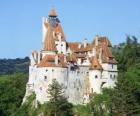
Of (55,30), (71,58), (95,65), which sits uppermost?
(55,30)

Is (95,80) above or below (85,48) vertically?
below

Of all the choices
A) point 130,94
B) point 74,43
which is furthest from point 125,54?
point 130,94

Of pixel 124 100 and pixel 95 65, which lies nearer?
pixel 124 100

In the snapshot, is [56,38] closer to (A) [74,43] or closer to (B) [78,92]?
(A) [74,43]

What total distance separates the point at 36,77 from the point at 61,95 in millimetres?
6278

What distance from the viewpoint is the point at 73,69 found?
335 ft

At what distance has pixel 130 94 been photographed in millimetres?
97438

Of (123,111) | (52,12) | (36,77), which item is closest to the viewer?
(123,111)

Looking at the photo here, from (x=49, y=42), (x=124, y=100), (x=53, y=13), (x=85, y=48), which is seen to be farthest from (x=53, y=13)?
(x=124, y=100)

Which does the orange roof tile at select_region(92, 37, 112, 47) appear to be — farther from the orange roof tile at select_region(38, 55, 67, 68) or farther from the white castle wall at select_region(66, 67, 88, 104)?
the orange roof tile at select_region(38, 55, 67, 68)

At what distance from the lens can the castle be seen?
100438 mm

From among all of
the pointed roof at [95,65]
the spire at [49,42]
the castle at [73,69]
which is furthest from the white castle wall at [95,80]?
the spire at [49,42]

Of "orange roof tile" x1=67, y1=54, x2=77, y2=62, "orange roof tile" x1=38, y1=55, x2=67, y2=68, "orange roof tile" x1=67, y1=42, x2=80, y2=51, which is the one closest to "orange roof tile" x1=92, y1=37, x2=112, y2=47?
"orange roof tile" x1=67, y1=42, x2=80, y2=51

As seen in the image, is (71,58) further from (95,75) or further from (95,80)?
(95,80)
